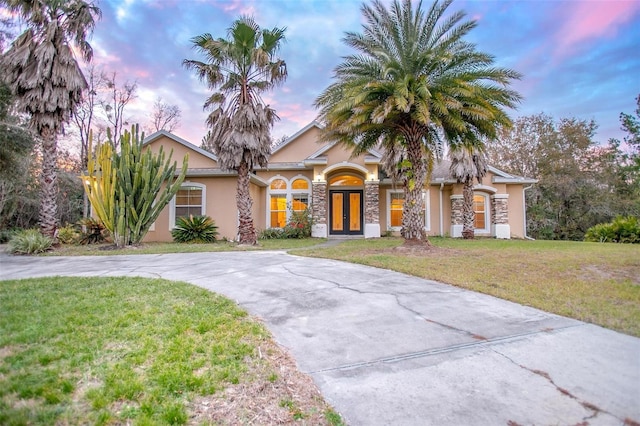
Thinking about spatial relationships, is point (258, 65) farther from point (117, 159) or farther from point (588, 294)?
point (588, 294)

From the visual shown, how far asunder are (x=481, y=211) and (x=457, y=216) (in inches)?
80.2

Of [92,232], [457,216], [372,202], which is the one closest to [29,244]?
[92,232]

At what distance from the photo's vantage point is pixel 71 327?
3746mm

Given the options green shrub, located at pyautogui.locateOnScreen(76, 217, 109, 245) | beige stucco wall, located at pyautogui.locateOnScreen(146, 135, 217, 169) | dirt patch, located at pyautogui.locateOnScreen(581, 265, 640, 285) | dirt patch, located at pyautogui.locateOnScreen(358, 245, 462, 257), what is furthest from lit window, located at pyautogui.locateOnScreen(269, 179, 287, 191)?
dirt patch, located at pyautogui.locateOnScreen(581, 265, 640, 285)

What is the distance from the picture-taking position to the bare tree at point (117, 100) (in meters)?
26.4

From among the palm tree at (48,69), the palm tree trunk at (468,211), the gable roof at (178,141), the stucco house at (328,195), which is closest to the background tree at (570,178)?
the stucco house at (328,195)

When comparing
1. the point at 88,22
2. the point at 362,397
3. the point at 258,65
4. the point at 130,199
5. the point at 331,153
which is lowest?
the point at 362,397

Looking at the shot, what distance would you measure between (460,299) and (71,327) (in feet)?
17.0

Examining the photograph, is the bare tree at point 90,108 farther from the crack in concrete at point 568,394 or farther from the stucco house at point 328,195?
the crack in concrete at point 568,394

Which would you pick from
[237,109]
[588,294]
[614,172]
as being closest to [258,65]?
[237,109]

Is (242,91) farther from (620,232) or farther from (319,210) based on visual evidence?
(620,232)

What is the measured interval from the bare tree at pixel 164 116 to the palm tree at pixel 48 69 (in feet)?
57.0

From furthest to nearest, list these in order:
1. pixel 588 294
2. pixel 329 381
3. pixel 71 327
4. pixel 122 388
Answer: pixel 588 294 < pixel 71 327 < pixel 329 381 < pixel 122 388

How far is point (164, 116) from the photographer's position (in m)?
29.5
